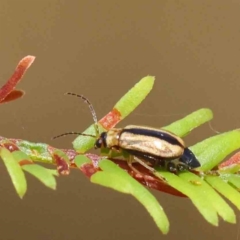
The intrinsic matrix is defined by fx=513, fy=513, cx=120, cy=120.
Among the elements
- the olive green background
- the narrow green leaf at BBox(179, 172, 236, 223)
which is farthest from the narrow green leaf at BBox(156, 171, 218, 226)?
the olive green background

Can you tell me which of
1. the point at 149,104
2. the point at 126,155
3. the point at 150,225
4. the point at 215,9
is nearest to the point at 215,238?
the point at 150,225

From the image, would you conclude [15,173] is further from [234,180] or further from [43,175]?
[234,180]

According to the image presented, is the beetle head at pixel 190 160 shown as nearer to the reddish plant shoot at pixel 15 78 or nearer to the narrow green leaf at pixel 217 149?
the narrow green leaf at pixel 217 149

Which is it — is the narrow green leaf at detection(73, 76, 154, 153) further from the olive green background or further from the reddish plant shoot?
the olive green background

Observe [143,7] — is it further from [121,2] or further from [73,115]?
[73,115]

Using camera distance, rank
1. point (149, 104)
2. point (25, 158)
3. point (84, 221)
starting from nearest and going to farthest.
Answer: point (25, 158)
point (84, 221)
point (149, 104)

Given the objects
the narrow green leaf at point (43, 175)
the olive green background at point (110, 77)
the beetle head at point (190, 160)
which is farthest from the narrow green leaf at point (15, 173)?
the olive green background at point (110, 77)
